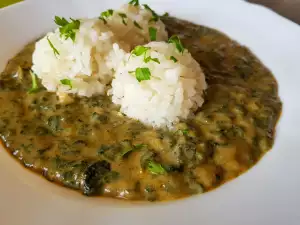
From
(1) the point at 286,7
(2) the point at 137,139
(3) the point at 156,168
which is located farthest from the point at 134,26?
(1) the point at 286,7

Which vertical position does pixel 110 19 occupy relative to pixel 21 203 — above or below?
above

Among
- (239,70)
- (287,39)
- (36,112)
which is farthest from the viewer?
(287,39)

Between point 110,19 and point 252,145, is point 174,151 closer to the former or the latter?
point 252,145

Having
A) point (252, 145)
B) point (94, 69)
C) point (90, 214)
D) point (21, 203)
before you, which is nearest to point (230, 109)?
point (252, 145)

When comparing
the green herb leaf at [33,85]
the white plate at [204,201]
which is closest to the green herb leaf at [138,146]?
the white plate at [204,201]

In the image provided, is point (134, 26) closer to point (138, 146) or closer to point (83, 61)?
point (83, 61)

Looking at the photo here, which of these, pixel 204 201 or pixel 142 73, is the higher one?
pixel 142 73
